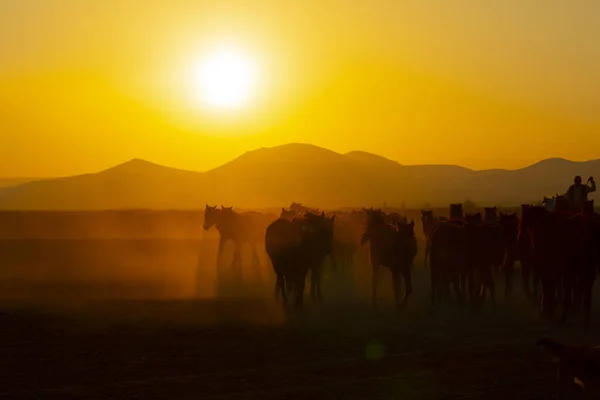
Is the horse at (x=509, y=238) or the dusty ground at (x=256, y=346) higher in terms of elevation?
the horse at (x=509, y=238)

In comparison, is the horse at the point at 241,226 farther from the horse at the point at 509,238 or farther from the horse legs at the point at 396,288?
the horse legs at the point at 396,288

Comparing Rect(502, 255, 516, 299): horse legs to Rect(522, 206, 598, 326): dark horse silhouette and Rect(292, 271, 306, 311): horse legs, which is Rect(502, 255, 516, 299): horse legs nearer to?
Rect(522, 206, 598, 326): dark horse silhouette

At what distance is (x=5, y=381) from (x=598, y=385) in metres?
7.93

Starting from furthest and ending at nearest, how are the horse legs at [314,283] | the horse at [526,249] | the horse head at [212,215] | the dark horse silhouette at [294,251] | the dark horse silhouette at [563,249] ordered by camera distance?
the horse head at [212,215] < the horse legs at [314,283] < the dark horse silhouette at [294,251] < the horse at [526,249] < the dark horse silhouette at [563,249]

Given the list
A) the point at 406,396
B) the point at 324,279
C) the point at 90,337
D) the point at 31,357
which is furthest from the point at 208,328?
the point at 324,279

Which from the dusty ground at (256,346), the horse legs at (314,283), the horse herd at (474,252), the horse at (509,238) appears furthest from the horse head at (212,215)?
the horse at (509,238)

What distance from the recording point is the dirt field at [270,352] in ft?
39.3

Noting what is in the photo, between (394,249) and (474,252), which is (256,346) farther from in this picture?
(474,252)

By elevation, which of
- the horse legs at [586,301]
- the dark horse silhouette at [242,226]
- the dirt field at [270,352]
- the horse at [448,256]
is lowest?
the dirt field at [270,352]

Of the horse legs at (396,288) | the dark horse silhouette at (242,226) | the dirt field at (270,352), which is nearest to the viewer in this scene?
the dirt field at (270,352)

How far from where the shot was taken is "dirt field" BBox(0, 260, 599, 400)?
39.3 ft

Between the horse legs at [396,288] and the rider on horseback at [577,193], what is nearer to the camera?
the horse legs at [396,288]

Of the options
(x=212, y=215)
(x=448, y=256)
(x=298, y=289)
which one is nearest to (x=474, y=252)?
(x=448, y=256)

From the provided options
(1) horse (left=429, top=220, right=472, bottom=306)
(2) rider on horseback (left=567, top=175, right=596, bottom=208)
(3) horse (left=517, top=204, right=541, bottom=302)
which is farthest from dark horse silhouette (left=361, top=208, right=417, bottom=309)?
(2) rider on horseback (left=567, top=175, right=596, bottom=208)
